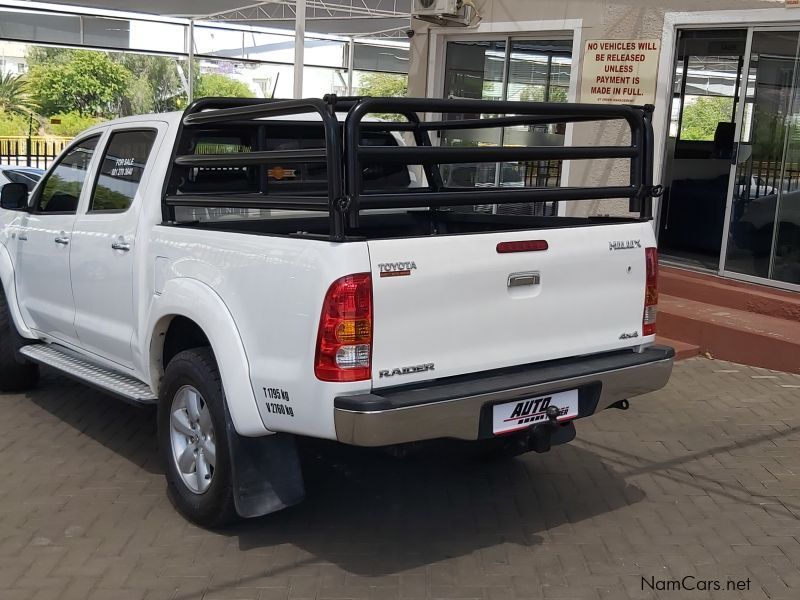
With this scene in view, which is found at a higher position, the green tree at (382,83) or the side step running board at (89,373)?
the green tree at (382,83)

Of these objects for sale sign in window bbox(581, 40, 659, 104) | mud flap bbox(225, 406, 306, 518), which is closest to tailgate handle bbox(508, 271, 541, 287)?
mud flap bbox(225, 406, 306, 518)

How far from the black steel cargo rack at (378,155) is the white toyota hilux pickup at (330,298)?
11mm

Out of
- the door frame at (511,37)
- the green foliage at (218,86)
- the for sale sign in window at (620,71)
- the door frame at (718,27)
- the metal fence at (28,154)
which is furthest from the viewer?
the green foliage at (218,86)

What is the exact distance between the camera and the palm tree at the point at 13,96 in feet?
160

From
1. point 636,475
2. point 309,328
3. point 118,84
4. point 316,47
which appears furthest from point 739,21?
point 118,84

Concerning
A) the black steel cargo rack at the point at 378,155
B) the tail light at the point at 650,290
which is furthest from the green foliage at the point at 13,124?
the tail light at the point at 650,290

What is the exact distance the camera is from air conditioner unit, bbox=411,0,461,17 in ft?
34.0

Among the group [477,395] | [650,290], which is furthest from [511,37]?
[477,395]

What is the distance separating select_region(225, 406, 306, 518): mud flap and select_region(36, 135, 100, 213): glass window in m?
2.29

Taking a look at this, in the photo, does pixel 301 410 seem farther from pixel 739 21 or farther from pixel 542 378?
pixel 739 21

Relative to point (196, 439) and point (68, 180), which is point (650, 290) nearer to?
point (196, 439)

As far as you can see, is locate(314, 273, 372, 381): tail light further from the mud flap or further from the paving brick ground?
the paving brick ground

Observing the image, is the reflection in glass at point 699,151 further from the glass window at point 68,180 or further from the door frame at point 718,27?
the glass window at point 68,180

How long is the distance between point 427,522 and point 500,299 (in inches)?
49.6
